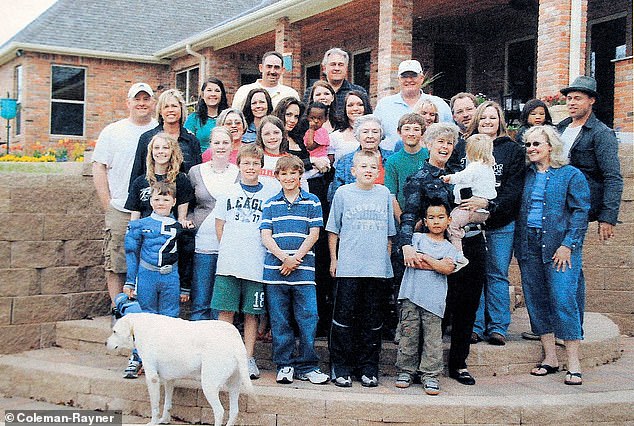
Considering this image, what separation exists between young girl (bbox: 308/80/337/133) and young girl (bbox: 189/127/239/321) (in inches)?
33.0

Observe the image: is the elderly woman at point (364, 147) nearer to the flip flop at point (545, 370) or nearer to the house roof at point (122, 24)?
the flip flop at point (545, 370)

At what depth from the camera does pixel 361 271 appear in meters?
4.66

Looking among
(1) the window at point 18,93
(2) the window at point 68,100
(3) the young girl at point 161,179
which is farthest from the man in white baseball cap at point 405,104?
(1) the window at point 18,93

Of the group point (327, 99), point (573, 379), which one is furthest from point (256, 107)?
point (573, 379)

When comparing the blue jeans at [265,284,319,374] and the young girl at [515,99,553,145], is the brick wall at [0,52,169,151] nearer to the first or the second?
the young girl at [515,99,553,145]

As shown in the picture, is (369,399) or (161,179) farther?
(161,179)

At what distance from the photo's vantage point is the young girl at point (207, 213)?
4.96 metres

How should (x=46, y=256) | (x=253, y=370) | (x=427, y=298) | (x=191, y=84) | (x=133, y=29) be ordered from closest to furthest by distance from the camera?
(x=427, y=298) → (x=253, y=370) → (x=46, y=256) → (x=191, y=84) → (x=133, y=29)

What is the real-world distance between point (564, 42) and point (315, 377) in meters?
6.50

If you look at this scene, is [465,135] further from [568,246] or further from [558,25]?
[558,25]

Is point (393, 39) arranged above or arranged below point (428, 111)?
above

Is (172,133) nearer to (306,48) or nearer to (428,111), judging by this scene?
(428,111)

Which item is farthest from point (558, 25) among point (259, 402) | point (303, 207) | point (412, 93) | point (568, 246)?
point (259, 402)

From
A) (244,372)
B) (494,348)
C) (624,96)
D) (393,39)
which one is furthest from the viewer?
(393,39)
